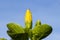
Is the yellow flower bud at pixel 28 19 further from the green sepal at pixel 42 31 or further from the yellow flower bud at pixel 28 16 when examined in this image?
the green sepal at pixel 42 31

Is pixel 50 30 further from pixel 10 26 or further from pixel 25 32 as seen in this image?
pixel 10 26

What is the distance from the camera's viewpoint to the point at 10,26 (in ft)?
8.71

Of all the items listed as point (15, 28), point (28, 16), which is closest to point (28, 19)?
point (28, 16)

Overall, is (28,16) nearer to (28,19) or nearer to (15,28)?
(28,19)

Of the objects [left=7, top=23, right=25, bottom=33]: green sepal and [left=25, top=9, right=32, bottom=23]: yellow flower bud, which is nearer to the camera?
[left=7, top=23, right=25, bottom=33]: green sepal

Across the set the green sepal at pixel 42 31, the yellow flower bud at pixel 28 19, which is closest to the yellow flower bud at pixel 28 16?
the yellow flower bud at pixel 28 19

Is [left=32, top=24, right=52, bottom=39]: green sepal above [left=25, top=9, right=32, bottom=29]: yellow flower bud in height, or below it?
below

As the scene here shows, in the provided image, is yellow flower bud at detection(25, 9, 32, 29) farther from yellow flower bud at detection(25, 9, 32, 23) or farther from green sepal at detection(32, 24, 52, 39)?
green sepal at detection(32, 24, 52, 39)

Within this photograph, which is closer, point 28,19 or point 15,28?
point 15,28

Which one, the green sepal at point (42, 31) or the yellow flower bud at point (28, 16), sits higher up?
the yellow flower bud at point (28, 16)

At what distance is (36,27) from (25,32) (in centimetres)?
15

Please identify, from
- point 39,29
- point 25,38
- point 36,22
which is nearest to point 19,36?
point 25,38

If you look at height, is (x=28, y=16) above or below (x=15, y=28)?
above

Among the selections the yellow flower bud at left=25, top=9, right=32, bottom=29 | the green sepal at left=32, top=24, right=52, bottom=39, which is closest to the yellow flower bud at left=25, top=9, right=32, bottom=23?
the yellow flower bud at left=25, top=9, right=32, bottom=29
